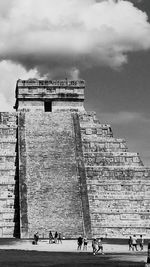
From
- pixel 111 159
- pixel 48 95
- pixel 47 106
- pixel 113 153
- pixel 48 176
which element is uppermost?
pixel 48 95

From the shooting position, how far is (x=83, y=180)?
29594 mm

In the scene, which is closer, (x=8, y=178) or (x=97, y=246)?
(x=97, y=246)

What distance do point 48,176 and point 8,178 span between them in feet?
7.65

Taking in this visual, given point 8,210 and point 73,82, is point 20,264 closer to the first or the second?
point 8,210

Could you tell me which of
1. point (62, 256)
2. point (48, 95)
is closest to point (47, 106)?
point (48, 95)

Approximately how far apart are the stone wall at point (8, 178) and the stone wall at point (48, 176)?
0.71 meters

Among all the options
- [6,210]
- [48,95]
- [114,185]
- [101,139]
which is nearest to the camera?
[6,210]

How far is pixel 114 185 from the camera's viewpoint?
30156mm

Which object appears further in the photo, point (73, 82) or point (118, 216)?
point (73, 82)

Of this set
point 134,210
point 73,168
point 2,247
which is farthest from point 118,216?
point 2,247

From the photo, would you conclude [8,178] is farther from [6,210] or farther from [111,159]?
[111,159]

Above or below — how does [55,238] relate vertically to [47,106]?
below

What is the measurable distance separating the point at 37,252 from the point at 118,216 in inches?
358

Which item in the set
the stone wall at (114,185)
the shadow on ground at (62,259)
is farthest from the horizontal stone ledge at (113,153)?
the shadow on ground at (62,259)
